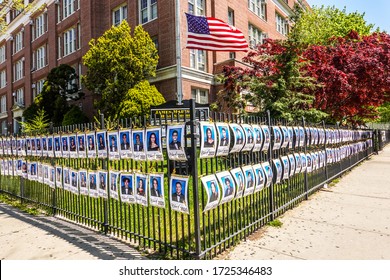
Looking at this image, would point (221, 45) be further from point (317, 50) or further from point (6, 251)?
point (6, 251)

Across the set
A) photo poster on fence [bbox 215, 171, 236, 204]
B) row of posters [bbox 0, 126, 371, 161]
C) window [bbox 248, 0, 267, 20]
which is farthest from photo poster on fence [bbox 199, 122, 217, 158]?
window [bbox 248, 0, 267, 20]

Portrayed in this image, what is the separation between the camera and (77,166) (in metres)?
5.98

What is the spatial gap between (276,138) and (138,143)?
9.68ft

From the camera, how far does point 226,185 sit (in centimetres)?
432

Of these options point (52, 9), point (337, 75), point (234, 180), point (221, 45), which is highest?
point (52, 9)

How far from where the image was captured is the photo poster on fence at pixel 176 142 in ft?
13.0

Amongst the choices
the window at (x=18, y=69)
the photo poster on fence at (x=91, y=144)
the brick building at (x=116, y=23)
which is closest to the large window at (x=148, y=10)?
the brick building at (x=116, y=23)

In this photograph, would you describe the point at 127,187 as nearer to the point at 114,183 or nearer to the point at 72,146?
the point at 114,183

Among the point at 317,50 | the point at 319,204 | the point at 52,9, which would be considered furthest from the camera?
the point at 52,9

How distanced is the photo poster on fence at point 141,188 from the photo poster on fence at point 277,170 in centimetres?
277

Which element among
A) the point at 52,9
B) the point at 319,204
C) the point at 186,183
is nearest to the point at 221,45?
the point at 319,204

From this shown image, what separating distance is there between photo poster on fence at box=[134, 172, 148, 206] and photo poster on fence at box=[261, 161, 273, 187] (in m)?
Answer: 2.26

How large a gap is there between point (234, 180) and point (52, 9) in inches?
1260

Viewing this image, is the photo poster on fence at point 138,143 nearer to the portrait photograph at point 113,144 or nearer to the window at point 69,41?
the portrait photograph at point 113,144
